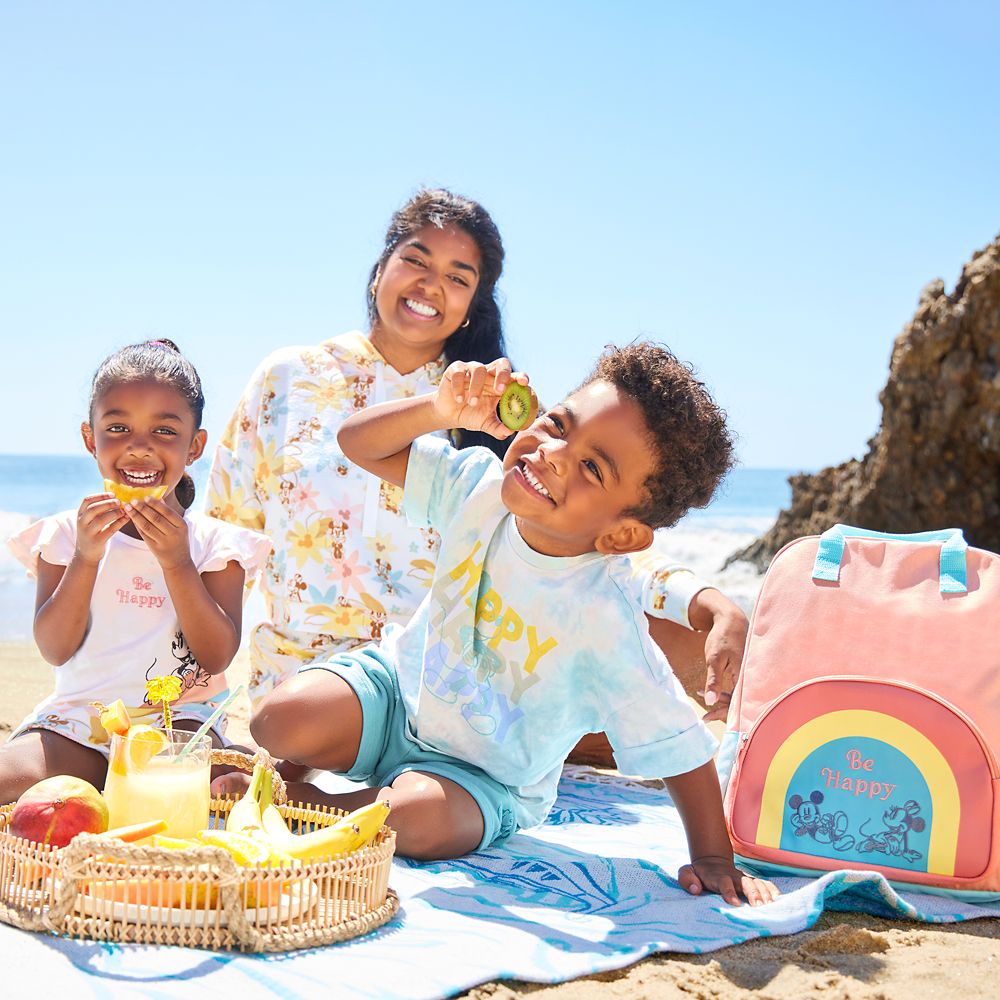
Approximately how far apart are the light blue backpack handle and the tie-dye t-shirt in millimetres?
567

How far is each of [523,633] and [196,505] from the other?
2930 millimetres

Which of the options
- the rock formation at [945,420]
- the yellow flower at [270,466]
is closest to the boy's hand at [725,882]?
the yellow flower at [270,466]

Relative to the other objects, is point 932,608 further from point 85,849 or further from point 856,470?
point 856,470

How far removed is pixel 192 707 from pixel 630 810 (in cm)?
136

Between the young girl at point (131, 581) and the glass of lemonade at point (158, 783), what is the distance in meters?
0.67

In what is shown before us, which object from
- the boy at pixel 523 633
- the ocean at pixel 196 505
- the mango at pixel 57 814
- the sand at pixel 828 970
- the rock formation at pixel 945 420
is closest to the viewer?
the sand at pixel 828 970

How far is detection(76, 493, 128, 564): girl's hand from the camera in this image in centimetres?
261

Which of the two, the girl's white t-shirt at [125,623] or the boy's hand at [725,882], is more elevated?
the girl's white t-shirt at [125,623]

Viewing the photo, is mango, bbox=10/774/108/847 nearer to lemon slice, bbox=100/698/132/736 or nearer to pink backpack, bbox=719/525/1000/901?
lemon slice, bbox=100/698/132/736

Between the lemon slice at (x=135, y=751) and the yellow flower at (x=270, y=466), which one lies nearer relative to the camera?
the lemon slice at (x=135, y=751)

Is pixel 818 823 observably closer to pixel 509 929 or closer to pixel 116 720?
pixel 509 929

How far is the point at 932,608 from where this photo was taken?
2719mm

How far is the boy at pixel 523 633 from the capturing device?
2467 mm

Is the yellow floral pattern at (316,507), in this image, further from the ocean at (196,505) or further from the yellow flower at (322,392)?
the ocean at (196,505)
